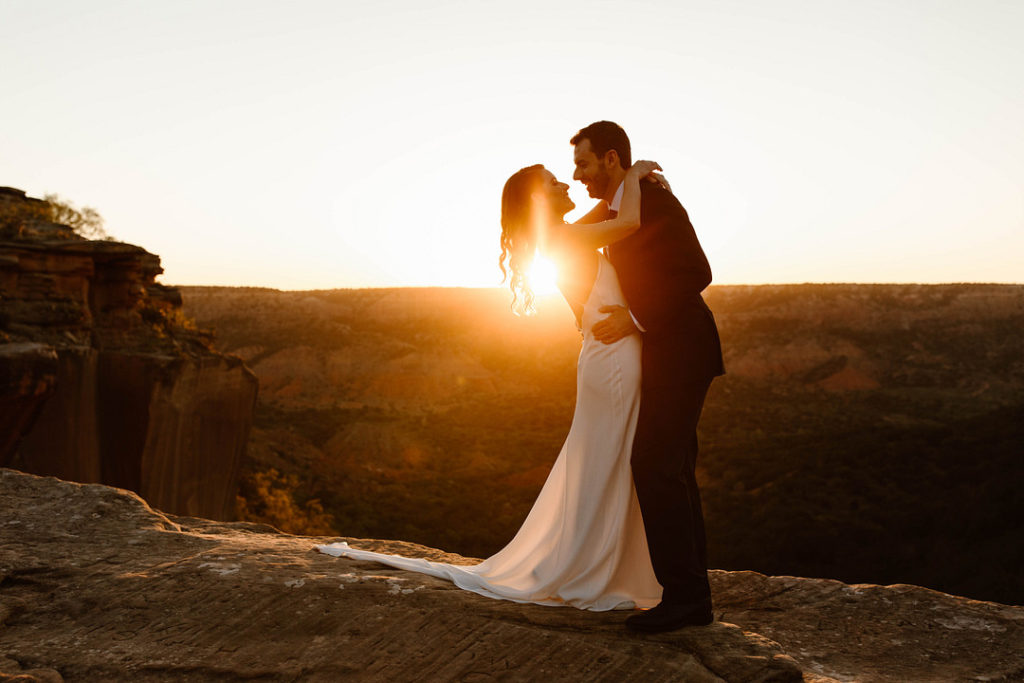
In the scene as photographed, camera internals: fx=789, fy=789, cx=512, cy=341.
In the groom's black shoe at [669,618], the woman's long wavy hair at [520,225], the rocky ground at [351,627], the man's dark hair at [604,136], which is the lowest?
the rocky ground at [351,627]

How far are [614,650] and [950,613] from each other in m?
2.14

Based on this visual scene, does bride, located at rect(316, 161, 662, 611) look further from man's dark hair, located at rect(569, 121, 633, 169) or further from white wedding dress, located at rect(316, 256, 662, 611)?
man's dark hair, located at rect(569, 121, 633, 169)

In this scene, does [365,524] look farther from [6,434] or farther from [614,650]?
[614,650]

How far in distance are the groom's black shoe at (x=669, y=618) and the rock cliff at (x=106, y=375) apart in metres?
7.35

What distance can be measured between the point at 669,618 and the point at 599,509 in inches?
19.3

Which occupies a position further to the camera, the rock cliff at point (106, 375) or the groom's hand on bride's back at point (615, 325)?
the rock cliff at point (106, 375)

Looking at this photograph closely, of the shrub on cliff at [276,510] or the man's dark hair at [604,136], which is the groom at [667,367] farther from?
the shrub on cliff at [276,510]

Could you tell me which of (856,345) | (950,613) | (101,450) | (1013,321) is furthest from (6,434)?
(1013,321)

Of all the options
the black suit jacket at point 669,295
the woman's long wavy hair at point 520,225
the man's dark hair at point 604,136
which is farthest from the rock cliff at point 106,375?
the black suit jacket at point 669,295

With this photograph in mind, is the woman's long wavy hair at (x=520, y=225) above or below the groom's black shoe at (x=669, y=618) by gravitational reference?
above

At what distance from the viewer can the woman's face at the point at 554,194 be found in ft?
10.4

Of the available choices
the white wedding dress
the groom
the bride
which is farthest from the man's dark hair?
the white wedding dress

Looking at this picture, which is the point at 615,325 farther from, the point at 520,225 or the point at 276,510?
the point at 276,510

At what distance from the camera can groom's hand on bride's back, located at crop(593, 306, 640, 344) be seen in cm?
308
